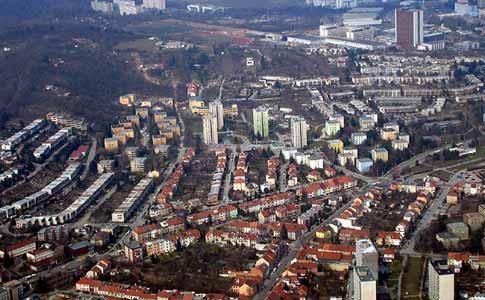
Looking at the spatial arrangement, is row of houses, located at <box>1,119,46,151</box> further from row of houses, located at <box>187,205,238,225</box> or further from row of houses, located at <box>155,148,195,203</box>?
row of houses, located at <box>187,205,238,225</box>

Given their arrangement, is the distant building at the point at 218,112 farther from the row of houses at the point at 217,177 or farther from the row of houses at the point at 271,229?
the row of houses at the point at 271,229

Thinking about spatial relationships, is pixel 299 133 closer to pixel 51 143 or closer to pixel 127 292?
pixel 51 143

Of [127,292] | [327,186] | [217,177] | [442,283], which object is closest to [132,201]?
[217,177]

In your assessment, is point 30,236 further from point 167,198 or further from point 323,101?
point 323,101

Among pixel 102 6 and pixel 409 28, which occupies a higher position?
pixel 102 6

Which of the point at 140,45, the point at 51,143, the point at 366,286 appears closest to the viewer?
the point at 366,286

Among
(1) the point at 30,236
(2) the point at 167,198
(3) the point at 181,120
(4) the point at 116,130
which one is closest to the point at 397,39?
(3) the point at 181,120

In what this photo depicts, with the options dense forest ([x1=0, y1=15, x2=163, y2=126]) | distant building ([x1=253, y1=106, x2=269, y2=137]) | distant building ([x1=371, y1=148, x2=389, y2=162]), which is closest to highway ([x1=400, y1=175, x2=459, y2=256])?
distant building ([x1=371, y1=148, x2=389, y2=162])
